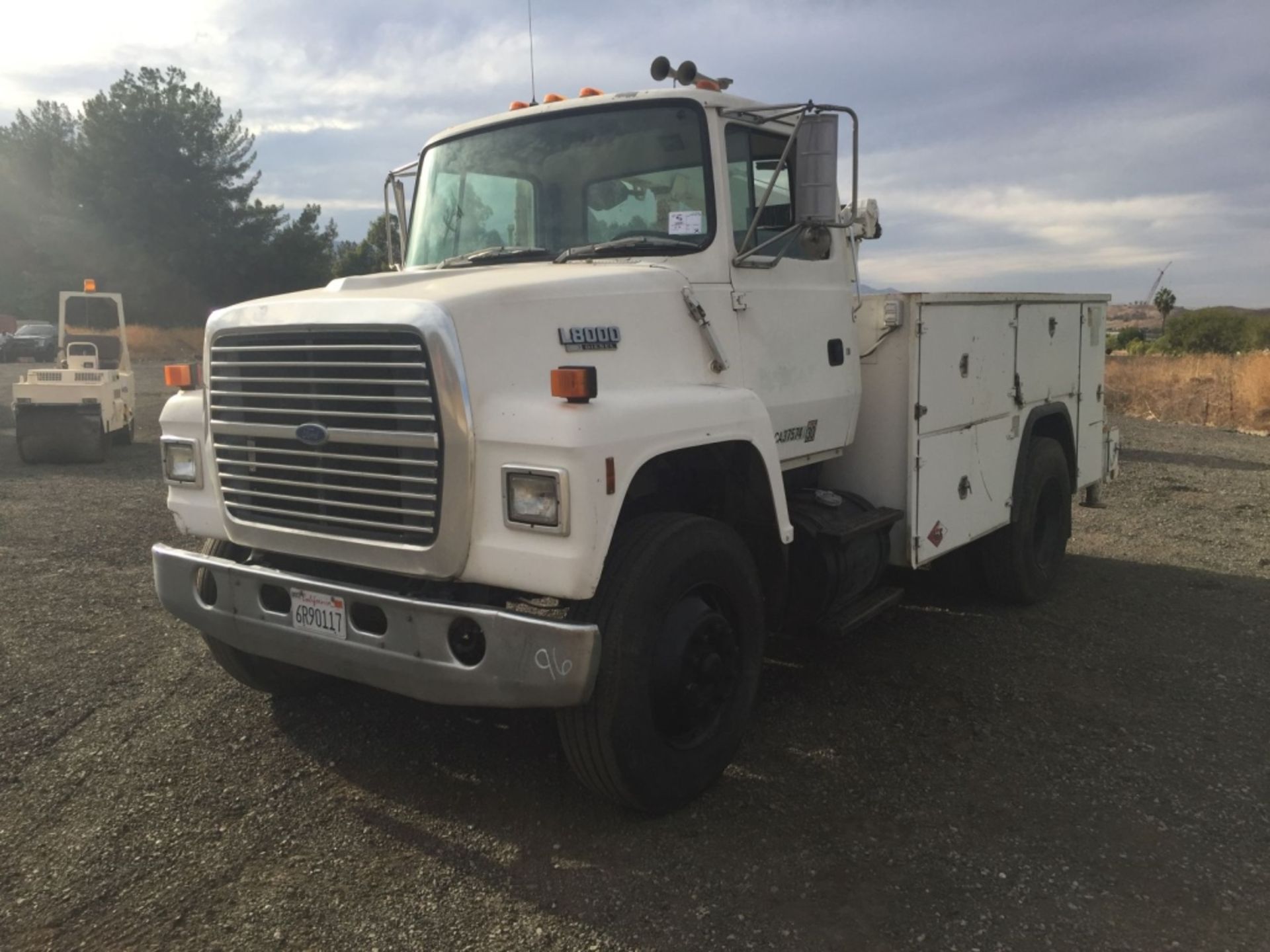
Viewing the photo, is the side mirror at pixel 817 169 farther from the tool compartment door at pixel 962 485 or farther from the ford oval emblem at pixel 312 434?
the ford oval emblem at pixel 312 434

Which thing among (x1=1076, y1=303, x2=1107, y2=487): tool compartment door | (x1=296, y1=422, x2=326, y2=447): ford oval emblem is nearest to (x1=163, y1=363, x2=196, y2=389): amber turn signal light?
(x1=296, y1=422, x2=326, y2=447): ford oval emblem

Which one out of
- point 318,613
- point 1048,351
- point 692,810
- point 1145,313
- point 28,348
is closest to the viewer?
point 318,613

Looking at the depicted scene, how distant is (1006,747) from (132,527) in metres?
7.60

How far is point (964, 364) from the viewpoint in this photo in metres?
5.42

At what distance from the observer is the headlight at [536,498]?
10.0 ft

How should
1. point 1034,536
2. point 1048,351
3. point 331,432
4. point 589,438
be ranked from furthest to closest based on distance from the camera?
point 1034,536
point 1048,351
point 331,432
point 589,438

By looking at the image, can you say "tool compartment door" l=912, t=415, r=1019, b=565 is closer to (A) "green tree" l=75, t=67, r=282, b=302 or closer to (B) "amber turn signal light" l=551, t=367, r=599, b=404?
(B) "amber turn signal light" l=551, t=367, r=599, b=404

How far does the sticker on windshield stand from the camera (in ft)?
13.4

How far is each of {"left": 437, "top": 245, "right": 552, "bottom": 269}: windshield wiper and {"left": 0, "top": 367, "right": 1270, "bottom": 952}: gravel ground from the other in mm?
2051

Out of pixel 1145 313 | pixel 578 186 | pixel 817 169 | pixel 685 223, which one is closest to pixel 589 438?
pixel 685 223

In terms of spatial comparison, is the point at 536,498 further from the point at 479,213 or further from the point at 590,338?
the point at 479,213

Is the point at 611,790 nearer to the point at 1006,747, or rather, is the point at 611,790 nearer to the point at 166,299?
the point at 1006,747

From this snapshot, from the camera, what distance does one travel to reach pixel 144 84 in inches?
1484

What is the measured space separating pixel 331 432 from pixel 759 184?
7.12 feet
